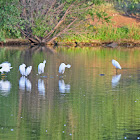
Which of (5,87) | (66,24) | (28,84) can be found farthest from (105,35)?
(5,87)

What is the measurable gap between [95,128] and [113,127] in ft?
1.29

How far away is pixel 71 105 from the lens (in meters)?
12.5

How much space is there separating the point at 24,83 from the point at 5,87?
112cm

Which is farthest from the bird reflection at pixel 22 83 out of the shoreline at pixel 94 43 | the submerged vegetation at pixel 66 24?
the shoreline at pixel 94 43

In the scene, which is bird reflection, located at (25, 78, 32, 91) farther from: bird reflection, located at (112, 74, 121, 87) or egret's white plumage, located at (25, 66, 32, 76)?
bird reflection, located at (112, 74, 121, 87)

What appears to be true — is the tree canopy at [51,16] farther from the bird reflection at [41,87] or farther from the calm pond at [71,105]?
the bird reflection at [41,87]

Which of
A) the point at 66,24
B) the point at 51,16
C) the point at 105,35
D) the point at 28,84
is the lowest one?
the point at 28,84

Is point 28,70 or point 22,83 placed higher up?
point 28,70

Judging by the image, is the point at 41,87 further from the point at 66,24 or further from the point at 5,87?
the point at 66,24

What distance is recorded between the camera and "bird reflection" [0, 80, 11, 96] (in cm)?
1462

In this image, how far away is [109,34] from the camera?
4194 cm

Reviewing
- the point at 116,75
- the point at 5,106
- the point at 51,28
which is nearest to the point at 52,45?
the point at 51,28

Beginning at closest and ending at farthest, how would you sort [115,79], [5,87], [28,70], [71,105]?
1. [71,105]
2. [5,87]
3. [115,79]
4. [28,70]

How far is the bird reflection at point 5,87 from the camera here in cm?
1462
